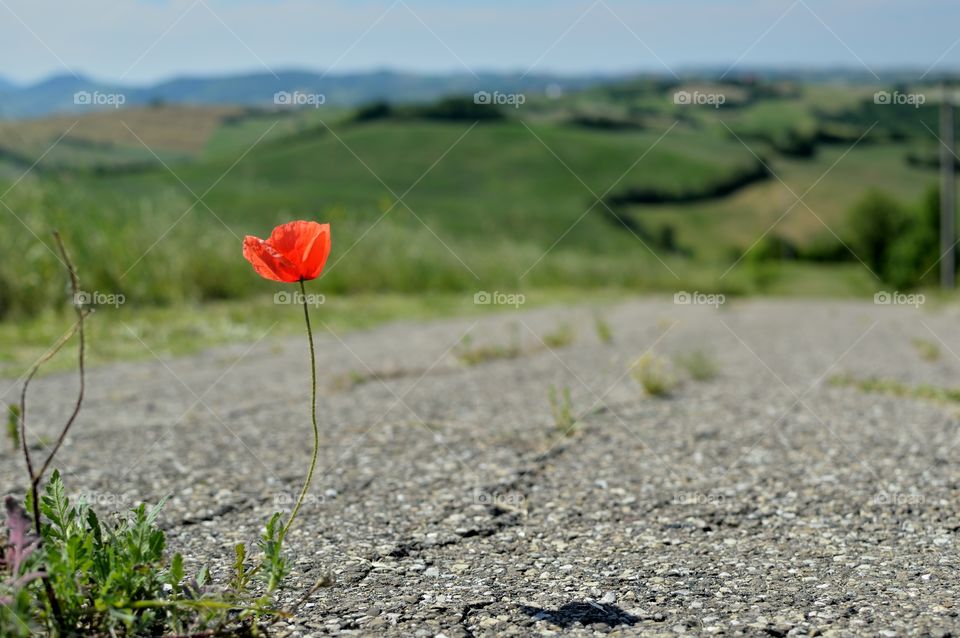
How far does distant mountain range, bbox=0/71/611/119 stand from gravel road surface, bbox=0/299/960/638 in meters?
2.42

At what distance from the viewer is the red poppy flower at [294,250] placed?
2018 millimetres

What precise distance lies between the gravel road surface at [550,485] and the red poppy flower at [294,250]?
2.98 feet

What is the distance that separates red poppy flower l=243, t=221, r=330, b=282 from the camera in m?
2.02

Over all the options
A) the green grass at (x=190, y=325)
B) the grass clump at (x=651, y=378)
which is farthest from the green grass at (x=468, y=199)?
the grass clump at (x=651, y=378)

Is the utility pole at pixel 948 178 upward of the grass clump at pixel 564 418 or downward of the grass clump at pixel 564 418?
upward

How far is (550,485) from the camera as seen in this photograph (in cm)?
348

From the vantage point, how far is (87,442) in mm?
4188

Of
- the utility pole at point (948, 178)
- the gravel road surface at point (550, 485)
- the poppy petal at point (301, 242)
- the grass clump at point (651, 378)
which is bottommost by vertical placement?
the gravel road surface at point (550, 485)

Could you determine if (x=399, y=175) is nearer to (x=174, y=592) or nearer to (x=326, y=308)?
(x=326, y=308)

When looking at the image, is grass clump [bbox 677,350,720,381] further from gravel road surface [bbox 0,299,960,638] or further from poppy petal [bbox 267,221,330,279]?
poppy petal [bbox 267,221,330,279]

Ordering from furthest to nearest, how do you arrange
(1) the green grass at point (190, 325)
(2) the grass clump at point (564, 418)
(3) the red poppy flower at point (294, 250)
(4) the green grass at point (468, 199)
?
(4) the green grass at point (468, 199)
(1) the green grass at point (190, 325)
(2) the grass clump at point (564, 418)
(3) the red poppy flower at point (294, 250)

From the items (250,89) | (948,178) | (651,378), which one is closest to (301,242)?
(651,378)

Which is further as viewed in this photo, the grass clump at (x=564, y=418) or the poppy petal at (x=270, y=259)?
the grass clump at (x=564, y=418)

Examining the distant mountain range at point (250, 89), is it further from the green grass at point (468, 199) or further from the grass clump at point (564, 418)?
the grass clump at point (564, 418)
